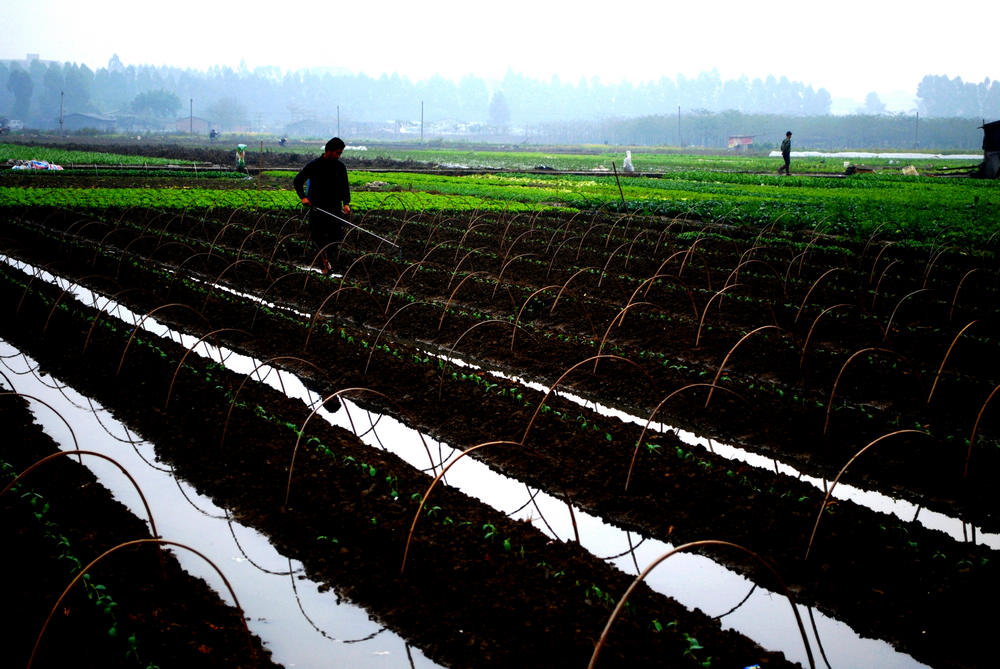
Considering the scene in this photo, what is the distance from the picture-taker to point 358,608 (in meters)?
4.45

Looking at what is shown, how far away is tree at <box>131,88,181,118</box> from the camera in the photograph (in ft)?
623

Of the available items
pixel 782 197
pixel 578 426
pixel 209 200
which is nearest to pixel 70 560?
pixel 578 426

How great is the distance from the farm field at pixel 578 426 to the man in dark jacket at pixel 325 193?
0.71 m

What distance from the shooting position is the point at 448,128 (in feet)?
631

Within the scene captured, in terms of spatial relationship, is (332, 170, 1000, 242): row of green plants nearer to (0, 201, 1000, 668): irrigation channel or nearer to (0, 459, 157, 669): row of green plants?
(0, 201, 1000, 668): irrigation channel

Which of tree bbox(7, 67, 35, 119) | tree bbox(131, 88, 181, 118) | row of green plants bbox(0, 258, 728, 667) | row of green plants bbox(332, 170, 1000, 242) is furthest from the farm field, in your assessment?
tree bbox(7, 67, 35, 119)

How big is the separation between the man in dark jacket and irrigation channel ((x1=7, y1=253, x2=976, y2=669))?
6252 millimetres

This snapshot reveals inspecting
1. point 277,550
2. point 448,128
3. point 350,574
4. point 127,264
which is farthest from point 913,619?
point 448,128

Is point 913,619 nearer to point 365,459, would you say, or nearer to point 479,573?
point 479,573

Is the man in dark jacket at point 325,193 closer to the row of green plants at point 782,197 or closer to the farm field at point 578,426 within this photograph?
the farm field at point 578,426

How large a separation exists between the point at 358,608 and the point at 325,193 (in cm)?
960

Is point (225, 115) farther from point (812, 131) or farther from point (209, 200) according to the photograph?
point (209, 200)

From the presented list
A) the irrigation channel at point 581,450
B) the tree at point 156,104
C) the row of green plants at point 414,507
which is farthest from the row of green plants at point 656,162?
the tree at point 156,104

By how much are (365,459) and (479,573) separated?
71.4 inches
